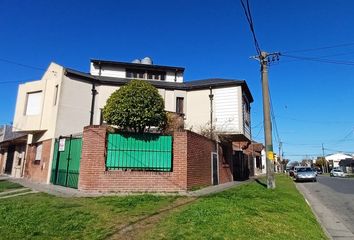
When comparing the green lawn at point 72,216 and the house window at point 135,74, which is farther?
the house window at point 135,74

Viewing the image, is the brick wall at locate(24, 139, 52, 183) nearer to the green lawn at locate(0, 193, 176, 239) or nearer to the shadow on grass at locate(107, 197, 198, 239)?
the green lawn at locate(0, 193, 176, 239)

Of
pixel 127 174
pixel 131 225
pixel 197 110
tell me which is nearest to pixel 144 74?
pixel 197 110

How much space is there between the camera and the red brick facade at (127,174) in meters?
14.4

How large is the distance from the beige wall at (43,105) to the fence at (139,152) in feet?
25.6

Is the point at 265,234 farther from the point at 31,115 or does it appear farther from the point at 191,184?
the point at 31,115

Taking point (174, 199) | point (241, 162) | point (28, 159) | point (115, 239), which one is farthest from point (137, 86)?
point (241, 162)

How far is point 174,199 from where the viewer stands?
12117 mm

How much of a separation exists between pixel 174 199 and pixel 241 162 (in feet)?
67.9

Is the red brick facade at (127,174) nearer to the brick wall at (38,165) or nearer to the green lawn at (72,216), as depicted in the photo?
the green lawn at (72,216)

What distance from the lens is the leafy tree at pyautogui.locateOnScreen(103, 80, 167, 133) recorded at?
51.5ft

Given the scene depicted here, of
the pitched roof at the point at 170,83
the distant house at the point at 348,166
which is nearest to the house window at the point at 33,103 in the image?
the pitched roof at the point at 170,83

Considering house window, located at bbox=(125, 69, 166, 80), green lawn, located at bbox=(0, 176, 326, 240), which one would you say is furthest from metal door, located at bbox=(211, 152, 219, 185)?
house window, located at bbox=(125, 69, 166, 80)

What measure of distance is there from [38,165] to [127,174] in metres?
10.3

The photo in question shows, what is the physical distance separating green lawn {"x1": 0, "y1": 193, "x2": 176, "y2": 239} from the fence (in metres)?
3.11
